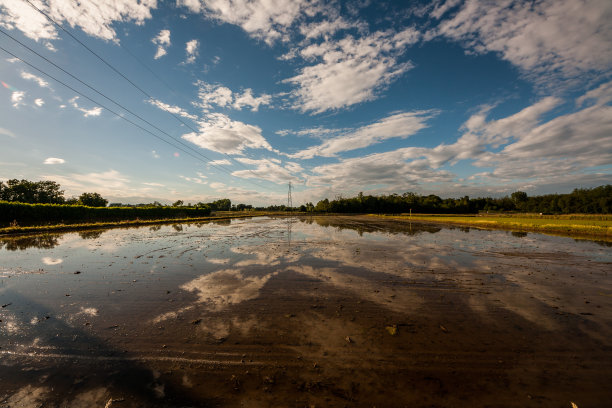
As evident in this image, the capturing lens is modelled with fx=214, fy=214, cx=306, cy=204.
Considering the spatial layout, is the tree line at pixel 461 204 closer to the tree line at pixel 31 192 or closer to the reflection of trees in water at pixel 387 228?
the reflection of trees in water at pixel 387 228

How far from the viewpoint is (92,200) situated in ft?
291

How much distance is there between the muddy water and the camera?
3395mm

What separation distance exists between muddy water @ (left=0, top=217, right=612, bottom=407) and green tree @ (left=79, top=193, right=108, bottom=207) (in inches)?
4162

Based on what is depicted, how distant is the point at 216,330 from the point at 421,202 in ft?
513

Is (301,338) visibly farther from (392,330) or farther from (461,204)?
(461,204)

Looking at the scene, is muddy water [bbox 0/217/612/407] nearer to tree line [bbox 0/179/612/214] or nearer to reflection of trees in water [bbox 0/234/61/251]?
reflection of trees in water [bbox 0/234/61/251]

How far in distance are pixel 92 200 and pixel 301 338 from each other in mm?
122030

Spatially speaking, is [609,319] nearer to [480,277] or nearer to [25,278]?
[480,277]

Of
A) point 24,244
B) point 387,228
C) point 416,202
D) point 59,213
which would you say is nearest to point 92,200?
point 59,213

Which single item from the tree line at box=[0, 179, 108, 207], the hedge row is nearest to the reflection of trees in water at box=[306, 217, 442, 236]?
the hedge row

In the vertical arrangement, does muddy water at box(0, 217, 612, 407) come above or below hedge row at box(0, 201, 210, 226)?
below

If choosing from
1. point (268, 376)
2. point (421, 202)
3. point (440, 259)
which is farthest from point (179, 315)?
point (421, 202)

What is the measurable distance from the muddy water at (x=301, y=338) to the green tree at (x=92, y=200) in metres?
106

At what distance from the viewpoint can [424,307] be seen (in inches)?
260
